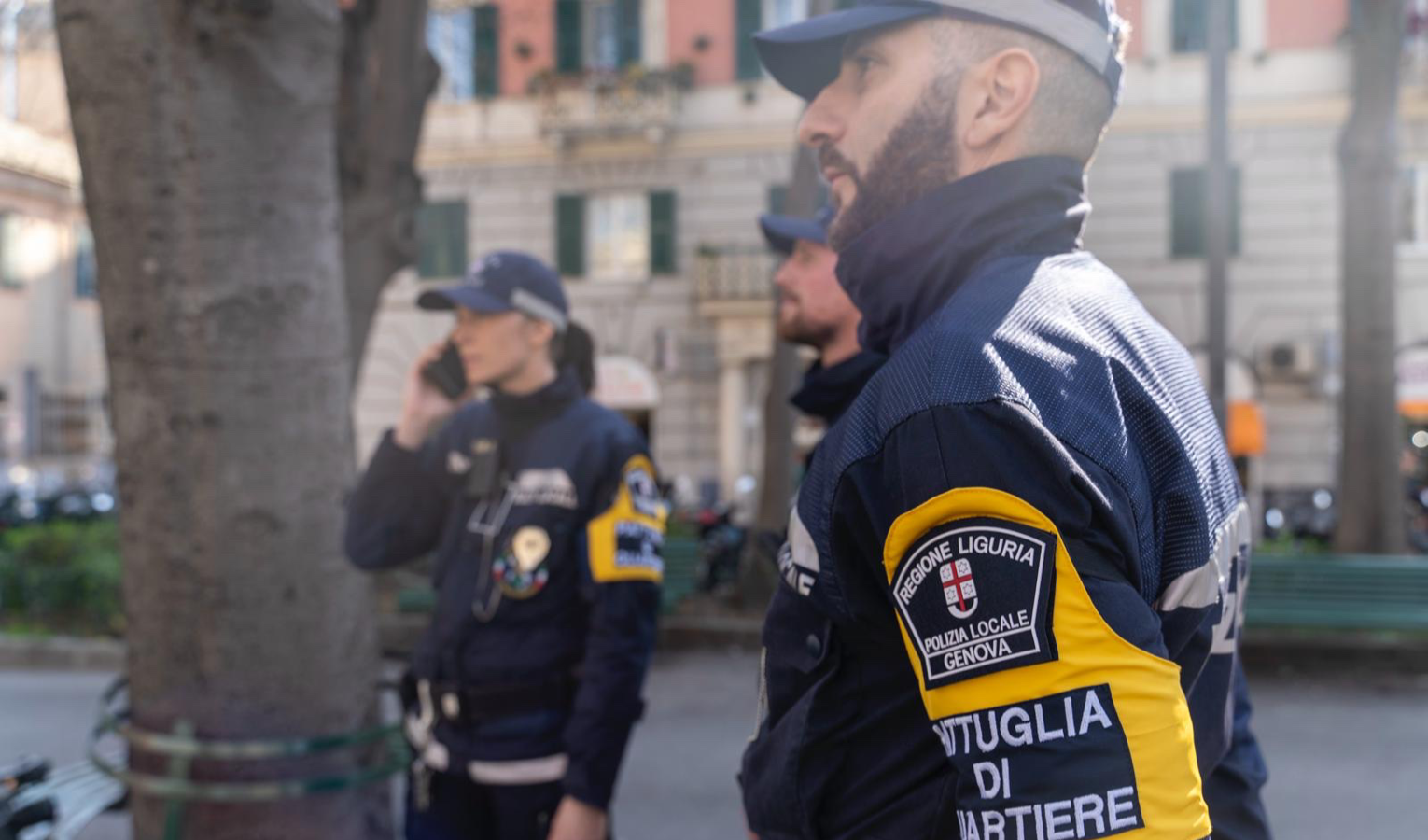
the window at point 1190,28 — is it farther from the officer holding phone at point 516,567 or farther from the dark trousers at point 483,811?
the dark trousers at point 483,811

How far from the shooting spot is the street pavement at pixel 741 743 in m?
5.53

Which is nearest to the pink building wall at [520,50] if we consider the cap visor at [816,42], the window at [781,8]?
the window at [781,8]

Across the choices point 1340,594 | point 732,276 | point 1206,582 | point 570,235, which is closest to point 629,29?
point 570,235

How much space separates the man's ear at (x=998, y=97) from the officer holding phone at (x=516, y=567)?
1.76 meters

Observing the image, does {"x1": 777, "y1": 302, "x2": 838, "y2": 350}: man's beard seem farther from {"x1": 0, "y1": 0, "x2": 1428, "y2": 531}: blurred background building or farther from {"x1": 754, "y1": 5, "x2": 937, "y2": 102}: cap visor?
{"x1": 0, "y1": 0, "x2": 1428, "y2": 531}: blurred background building

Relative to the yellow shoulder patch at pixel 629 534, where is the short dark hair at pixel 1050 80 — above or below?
above

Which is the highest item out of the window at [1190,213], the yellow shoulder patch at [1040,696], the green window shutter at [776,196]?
the green window shutter at [776,196]

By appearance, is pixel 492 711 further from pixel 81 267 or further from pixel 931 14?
pixel 81 267

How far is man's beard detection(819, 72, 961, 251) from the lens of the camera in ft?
4.35

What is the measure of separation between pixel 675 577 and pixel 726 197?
38.3 feet

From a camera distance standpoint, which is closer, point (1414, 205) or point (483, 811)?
point (483, 811)

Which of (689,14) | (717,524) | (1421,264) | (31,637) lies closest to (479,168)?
(689,14)

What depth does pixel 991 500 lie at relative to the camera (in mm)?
1035

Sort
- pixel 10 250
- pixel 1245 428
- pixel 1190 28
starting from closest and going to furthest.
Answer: pixel 1245 428, pixel 1190 28, pixel 10 250
